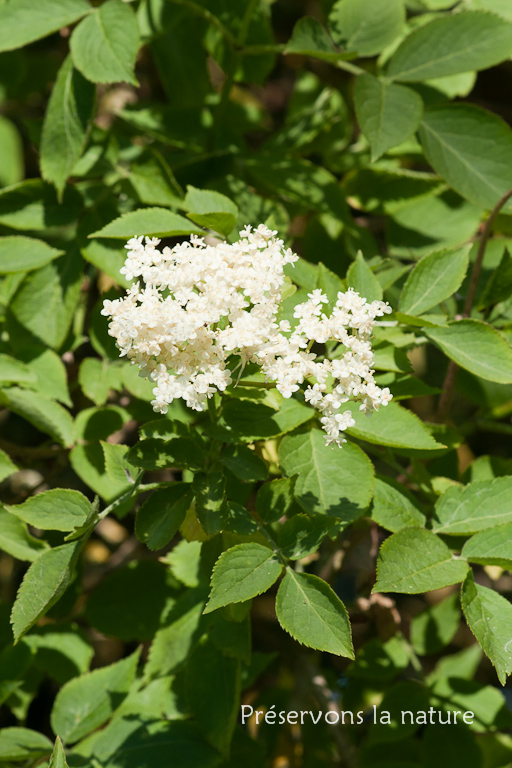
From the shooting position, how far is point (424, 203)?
6.40ft

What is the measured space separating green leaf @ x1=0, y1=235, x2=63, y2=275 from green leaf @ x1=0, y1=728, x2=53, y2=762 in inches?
40.7

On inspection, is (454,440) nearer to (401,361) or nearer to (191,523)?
(401,361)

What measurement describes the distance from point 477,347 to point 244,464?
51 centimetres

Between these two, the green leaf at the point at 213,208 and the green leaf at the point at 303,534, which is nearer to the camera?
the green leaf at the point at 303,534

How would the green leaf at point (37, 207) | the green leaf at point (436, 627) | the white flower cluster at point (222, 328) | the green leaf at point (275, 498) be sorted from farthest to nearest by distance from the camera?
the green leaf at point (436, 627) < the green leaf at point (37, 207) < the green leaf at point (275, 498) < the white flower cluster at point (222, 328)

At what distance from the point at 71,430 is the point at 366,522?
73 cm

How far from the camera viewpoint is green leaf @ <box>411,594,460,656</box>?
5.99 ft

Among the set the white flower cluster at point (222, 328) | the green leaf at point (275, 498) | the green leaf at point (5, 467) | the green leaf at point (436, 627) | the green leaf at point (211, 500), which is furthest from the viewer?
the green leaf at point (436, 627)

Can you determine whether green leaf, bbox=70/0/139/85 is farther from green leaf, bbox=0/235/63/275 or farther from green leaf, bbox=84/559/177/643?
green leaf, bbox=84/559/177/643

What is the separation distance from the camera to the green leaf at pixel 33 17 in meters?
1.53

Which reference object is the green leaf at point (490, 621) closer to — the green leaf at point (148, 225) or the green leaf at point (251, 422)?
the green leaf at point (251, 422)

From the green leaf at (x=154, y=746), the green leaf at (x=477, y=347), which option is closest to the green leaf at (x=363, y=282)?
the green leaf at (x=477, y=347)

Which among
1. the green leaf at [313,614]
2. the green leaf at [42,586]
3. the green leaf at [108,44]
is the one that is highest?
the green leaf at [108,44]

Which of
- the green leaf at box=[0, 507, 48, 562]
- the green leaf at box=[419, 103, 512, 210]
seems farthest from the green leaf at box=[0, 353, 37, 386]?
the green leaf at box=[419, 103, 512, 210]
